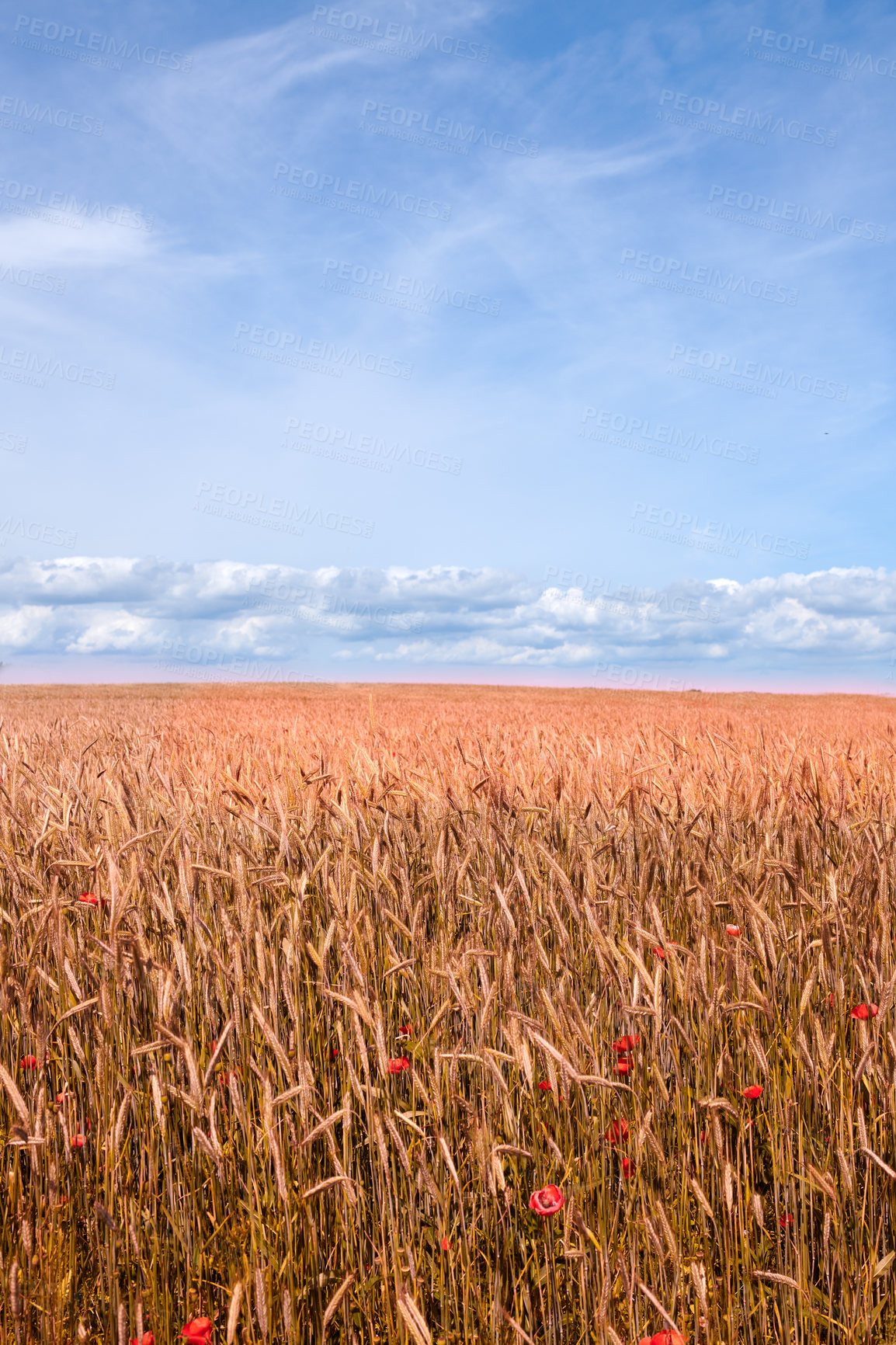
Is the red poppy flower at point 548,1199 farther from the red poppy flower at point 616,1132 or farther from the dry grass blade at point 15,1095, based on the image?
the dry grass blade at point 15,1095

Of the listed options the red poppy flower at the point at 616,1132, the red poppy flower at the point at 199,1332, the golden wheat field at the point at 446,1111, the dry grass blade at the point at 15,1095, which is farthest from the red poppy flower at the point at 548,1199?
the dry grass blade at the point at 15,1095

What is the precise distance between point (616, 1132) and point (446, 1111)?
0.38 metres

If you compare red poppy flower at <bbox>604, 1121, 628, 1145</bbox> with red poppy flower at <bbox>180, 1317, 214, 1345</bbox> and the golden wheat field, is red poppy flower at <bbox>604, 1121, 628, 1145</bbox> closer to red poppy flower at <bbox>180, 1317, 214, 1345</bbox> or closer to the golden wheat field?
the golden wheat field

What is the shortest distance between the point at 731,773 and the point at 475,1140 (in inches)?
186

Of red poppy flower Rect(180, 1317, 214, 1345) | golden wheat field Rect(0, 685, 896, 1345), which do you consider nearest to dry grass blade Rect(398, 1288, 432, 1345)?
golden wheat field Rect(0, 685, 896, 1345)

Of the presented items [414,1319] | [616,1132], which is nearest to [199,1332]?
[414,1319]

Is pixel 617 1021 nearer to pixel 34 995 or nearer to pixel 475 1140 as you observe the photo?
pixel 475 1140

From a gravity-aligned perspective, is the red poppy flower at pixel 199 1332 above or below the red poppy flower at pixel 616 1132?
below

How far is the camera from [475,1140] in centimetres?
147

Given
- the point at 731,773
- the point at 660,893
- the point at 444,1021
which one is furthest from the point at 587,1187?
the point at 731,773

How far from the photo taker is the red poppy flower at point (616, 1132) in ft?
5.63

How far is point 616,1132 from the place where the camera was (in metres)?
1.75

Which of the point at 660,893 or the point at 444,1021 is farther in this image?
the point at 660,893

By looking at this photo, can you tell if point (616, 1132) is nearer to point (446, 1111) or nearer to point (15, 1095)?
point (446, 1111)
